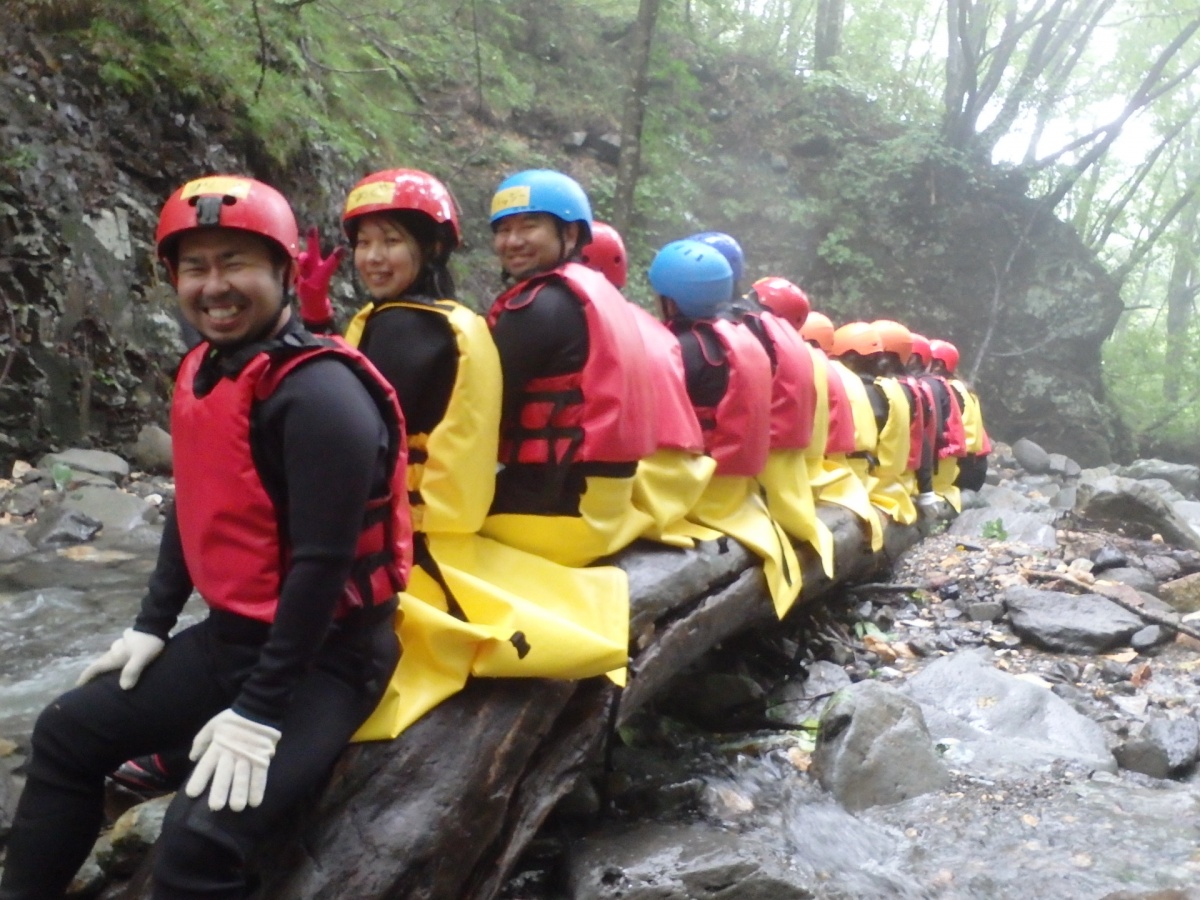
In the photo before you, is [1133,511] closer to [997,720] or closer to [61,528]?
[997,720]

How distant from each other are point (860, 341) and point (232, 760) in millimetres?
7903

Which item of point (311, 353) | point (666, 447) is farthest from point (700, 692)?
point (311, 353)

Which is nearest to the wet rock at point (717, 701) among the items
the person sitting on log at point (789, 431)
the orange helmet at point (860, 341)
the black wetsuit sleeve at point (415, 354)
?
the person sitting on log at point (789, 431)

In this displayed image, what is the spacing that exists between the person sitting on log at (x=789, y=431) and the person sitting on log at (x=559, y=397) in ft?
5.89

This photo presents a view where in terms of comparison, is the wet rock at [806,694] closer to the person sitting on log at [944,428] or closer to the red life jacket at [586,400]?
the red life jacket at [586,400]

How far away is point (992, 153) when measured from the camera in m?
19.9

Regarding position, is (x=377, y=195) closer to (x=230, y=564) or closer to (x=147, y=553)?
(x=230, y=564)

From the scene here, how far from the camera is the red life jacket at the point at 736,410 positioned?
4.51m

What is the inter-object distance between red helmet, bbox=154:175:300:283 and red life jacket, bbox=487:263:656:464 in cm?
119

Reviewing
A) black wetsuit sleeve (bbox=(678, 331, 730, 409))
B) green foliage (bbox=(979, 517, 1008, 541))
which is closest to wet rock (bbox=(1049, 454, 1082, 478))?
green foliage (bbox=(979, 517, 1008, 541))

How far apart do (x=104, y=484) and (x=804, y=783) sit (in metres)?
5.29

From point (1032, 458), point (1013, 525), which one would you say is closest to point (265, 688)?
point (1013, 525)

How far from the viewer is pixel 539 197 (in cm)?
335

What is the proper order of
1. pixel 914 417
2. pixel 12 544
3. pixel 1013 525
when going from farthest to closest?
pixel 1013 525, pixel 914 417, pixel 12 544
